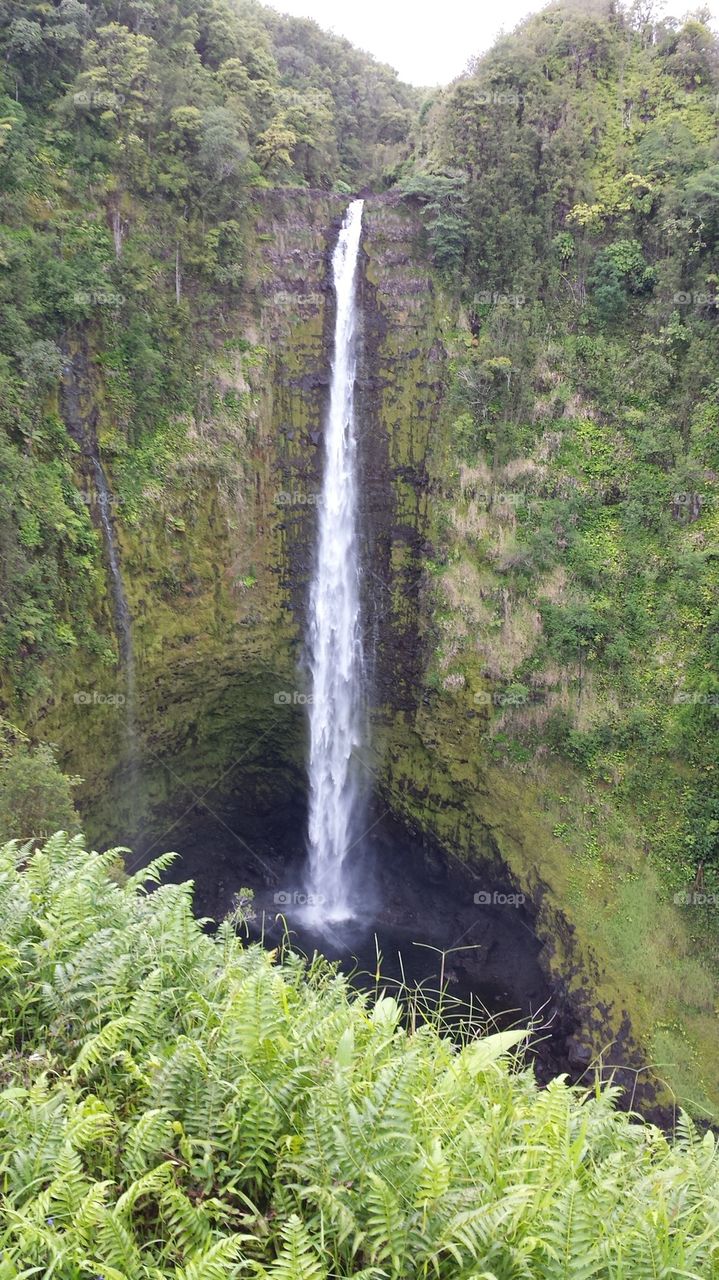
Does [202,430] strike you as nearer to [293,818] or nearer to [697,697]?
[293,818]


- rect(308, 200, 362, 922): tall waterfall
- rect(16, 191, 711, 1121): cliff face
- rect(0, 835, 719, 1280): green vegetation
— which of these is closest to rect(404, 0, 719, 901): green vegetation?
rect(16, 191, 711, 1121): cliff face

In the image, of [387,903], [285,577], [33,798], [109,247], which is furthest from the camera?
[285,577]

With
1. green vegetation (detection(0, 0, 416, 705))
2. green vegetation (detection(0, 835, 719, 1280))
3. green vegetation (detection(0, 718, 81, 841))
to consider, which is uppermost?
green vegetation (detection(0, 0, 416, 705))

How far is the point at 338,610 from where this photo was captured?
1800 cm

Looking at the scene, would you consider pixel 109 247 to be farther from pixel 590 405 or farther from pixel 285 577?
pixel 590 405

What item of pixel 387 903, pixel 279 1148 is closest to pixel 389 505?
pixel 387 903

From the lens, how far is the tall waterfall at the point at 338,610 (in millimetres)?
17953

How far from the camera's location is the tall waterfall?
18.0 m

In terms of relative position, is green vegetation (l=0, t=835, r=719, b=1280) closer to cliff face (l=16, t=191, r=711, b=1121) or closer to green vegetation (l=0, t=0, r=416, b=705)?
green vegetation (l=0, t=0, r=416, b=705)

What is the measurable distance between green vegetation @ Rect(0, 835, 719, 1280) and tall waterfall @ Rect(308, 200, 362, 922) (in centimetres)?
1475

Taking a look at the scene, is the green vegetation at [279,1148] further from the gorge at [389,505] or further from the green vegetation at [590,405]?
the green vegetation at [590,405]

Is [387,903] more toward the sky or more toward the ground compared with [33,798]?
more toward the ground

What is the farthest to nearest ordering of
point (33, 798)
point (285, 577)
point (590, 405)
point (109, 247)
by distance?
point (285, 577) → point (590, 405) → point (109, 247) → point (33, 798)

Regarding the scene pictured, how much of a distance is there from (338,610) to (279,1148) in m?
15.8
